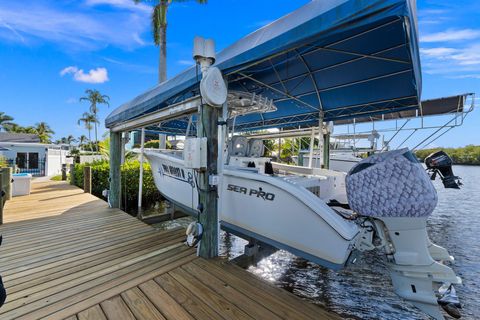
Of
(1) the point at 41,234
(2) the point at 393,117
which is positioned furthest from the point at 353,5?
(2) the point at 393,117

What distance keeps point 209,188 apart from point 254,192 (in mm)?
675

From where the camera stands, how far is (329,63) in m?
3.97

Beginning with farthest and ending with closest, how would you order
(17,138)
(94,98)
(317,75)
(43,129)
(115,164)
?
1. (43,129)
2. (94,98)
3. (17,138)
4. (115,164)
5. (317,75)

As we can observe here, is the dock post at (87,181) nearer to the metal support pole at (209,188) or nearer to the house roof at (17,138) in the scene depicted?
the metal support pole at (209,188)

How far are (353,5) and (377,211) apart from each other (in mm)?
1912

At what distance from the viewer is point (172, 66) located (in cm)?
1329

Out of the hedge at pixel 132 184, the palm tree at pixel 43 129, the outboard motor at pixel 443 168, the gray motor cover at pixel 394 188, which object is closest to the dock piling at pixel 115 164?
the hedge at pixel 132 184

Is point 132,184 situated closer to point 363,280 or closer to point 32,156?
point 363,280

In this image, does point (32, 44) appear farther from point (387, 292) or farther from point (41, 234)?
point (387, 292)

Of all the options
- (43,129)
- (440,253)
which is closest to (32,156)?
(440,253)

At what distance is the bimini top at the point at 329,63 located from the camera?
200 cm

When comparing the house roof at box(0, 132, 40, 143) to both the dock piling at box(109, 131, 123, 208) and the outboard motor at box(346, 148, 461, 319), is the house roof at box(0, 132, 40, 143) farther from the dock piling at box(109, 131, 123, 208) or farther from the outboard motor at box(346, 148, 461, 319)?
the outboard motor at box(346, 148, 461, 319)

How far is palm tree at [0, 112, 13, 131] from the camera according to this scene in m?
45.7

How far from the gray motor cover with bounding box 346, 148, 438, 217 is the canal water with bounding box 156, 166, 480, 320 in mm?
1178
